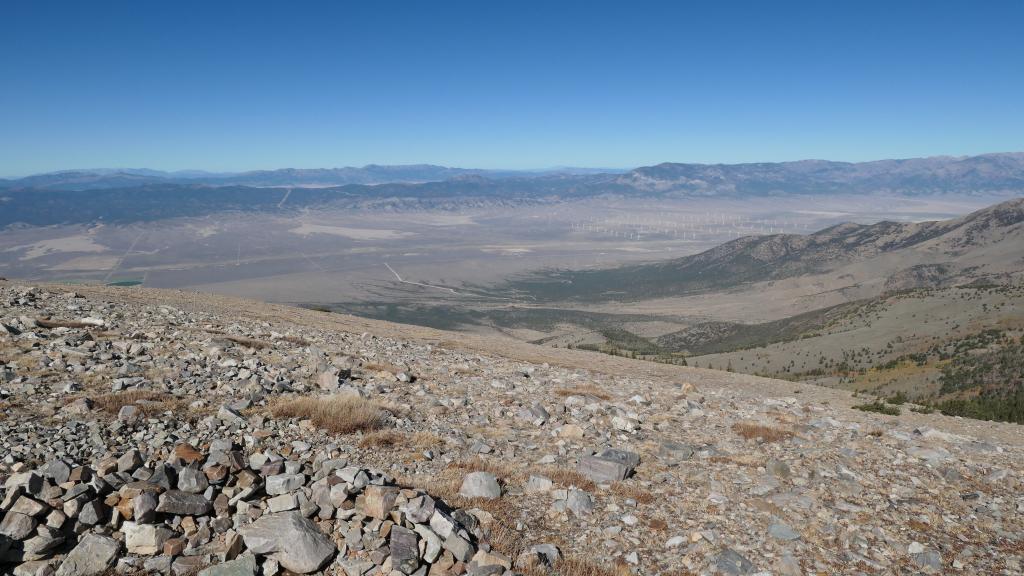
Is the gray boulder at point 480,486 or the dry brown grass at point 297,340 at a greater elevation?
the gray boulder at point 480,486

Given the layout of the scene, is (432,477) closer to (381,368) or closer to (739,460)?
(739,460)

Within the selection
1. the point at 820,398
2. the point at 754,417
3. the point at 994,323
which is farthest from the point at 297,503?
the point at 994,323

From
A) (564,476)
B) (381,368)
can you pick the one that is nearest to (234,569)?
(564,476)

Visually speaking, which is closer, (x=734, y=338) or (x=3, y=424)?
(x=3, y=424)

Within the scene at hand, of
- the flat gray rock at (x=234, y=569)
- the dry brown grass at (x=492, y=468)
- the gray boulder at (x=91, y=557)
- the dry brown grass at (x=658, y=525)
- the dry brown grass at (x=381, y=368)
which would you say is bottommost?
the dry brown grass at (x=381, y=368)

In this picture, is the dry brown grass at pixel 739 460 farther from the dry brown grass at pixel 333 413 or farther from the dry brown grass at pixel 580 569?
the dry brown grass at pixel 333 413

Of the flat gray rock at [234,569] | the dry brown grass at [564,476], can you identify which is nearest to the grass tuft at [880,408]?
the dry brown grass at [564,476]

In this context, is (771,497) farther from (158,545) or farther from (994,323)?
(994,323)
